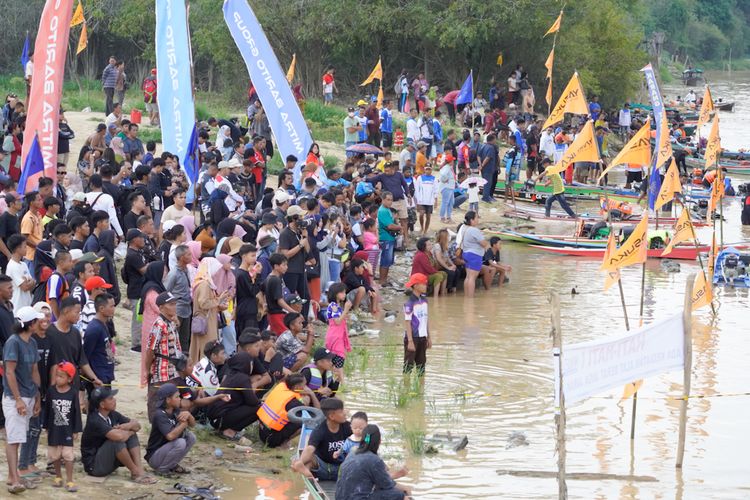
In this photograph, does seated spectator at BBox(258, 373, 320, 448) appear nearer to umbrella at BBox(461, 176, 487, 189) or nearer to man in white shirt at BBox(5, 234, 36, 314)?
man in white shirt at BBox(5, 234, 36, 314)

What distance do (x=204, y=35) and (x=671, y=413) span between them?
28.6m

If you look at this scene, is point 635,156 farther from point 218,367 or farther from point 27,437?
point 27,437

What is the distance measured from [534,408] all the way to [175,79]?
272 inches

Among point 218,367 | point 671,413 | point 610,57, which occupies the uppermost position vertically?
point 610,57

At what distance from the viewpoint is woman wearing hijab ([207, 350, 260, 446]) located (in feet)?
38.4

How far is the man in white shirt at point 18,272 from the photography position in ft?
37.6

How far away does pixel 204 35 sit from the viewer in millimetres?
39438

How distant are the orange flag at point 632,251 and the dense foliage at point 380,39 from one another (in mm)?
25332

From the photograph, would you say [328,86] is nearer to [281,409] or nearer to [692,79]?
[281,409]

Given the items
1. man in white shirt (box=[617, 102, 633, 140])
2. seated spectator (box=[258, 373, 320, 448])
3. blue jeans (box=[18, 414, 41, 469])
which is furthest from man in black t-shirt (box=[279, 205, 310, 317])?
man in white shirt (box=[617, 102, 633, 140])

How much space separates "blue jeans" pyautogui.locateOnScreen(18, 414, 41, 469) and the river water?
1.66 metres

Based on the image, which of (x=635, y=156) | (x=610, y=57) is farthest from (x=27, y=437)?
(x=610, y=57)

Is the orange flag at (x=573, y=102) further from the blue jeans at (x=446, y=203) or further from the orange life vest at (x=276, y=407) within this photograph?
the orange life vest at (x=276, y=407)

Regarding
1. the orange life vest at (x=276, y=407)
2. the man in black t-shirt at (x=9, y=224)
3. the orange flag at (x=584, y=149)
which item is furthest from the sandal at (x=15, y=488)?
the orange flag at (x=584, y=149)
